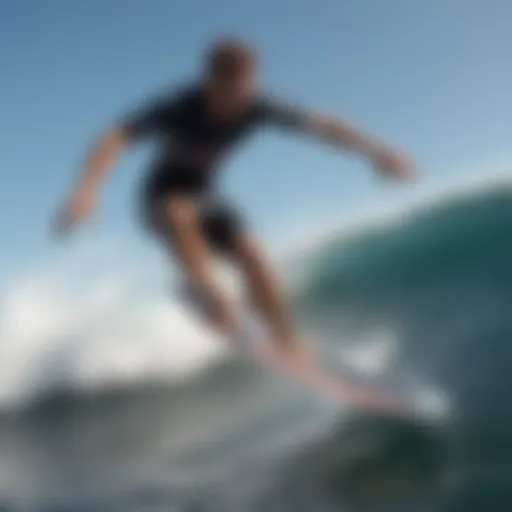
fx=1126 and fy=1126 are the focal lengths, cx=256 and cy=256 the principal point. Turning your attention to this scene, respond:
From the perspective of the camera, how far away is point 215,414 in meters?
1.80

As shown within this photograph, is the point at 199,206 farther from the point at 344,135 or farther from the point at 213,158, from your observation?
the point at 344,135

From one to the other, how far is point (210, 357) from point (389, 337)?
290 millimetres

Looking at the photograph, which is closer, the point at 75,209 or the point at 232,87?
the point at 75,209

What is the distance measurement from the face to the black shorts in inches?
4.9

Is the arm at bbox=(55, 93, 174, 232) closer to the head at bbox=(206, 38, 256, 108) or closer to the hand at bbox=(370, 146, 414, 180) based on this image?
the head at bbox=(206, 38, 256, 108)

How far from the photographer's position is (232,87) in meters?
1.77

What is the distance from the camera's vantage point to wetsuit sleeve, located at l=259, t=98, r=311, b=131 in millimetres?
1794

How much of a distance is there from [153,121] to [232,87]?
14cm

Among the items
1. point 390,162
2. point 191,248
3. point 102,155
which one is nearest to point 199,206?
point 191,248

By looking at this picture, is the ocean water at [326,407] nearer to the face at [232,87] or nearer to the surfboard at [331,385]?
the surfboard at [331,385]

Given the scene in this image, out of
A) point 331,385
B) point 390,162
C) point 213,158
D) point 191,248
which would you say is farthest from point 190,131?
point 331,385

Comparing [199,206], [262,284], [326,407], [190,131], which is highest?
[190,131]

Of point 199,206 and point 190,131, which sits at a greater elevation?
point 190,131

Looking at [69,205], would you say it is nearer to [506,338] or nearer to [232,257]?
[232,257]
